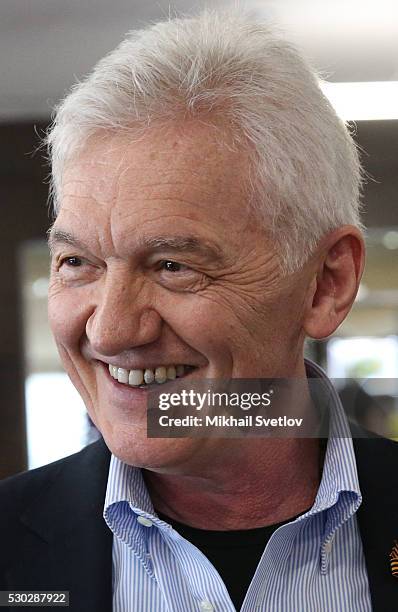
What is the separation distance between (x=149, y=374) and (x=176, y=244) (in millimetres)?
140

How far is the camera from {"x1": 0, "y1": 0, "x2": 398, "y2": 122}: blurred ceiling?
0.90 m

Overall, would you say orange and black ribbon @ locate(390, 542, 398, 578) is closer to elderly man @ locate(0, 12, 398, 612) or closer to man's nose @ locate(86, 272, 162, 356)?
elderly man @ locate(0, 12, 398, 612)

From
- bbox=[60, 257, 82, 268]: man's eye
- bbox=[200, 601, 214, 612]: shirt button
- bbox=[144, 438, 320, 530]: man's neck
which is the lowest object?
bbox=[200, 601, 214, 612]: shirt button

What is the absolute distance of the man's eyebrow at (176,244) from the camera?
0.74m

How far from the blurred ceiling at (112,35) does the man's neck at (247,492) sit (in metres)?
0.45

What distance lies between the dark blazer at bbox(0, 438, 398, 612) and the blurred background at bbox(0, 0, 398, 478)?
0.11ft

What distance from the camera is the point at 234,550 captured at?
2.75 feet

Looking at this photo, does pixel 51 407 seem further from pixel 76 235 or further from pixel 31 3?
pixel 31 3

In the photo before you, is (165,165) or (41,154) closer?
(165,165)

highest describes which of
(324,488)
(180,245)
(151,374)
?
(180,245)

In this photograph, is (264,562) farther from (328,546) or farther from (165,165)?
(165,165)

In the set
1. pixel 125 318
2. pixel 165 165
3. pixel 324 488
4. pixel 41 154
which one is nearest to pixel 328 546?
pixel 324 488

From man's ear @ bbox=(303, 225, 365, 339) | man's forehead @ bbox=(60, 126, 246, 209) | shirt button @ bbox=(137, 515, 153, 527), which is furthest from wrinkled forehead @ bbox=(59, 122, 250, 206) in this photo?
shirt button @ bbox=(137, 515, 153, 527)

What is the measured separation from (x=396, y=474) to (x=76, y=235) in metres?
Result: 0.46
